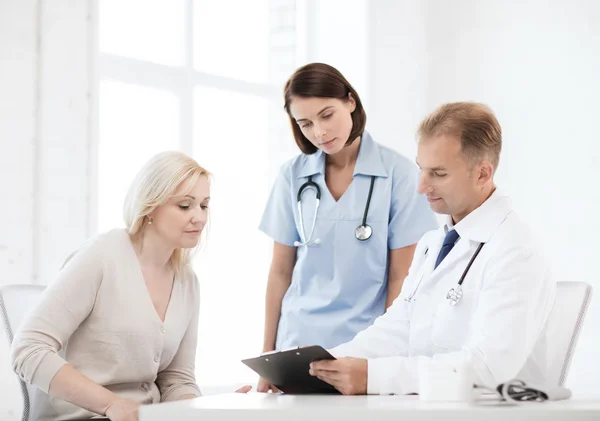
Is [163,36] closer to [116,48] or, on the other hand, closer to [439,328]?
[116,48]

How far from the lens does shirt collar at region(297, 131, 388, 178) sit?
2.32 meters

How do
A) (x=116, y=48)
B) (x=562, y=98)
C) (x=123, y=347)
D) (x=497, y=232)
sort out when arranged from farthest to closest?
(x=562, y=98) → (x=116, y=48) → (x=123, y=347) → (x=497, y=232)

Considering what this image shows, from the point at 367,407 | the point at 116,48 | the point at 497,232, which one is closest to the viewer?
the point at 367,407

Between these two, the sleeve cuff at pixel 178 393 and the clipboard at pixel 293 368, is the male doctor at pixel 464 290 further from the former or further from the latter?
the sleeve cuff at pixel 178 393

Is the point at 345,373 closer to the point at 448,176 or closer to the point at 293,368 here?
the point at 293,368

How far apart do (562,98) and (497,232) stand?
2347 mm

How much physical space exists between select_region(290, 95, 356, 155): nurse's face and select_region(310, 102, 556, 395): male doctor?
0.52 m

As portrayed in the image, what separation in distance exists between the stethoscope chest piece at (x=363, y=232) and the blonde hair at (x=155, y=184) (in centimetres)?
55

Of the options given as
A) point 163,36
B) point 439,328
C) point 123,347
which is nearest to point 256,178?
point 163,36

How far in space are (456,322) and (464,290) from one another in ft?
0.21

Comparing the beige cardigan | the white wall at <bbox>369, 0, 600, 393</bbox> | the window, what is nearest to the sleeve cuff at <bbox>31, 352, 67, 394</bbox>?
the beige cardigan

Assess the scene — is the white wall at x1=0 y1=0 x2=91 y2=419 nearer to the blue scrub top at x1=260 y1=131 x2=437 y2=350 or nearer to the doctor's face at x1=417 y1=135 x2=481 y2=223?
the blue scrub top at x1=260 y1=131 x2=437 y2=350

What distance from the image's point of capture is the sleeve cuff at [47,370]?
164 cm

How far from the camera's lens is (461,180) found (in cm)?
162
